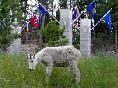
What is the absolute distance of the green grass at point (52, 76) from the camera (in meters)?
8.79

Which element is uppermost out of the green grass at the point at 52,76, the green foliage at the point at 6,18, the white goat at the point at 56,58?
the green foliage at the point at 6,18

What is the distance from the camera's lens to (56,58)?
30.8ft

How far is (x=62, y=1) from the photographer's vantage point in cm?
5275

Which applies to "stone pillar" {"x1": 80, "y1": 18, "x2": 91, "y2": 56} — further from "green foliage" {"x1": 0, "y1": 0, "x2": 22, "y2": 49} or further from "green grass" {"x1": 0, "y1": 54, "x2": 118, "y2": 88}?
"green grass" {"x1": 0, "y1": 54, "x2": 118, "y2": 88}

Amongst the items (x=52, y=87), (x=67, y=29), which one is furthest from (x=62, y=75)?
(x=67, y=29)

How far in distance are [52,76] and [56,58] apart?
47cm

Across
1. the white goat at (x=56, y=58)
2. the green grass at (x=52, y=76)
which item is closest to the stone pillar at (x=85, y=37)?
the green grass at (x=52, y=76)

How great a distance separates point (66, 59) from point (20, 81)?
128 centimetres

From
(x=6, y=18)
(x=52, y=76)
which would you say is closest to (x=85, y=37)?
(x=6, y=18)

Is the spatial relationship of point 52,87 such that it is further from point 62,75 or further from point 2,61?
point 2,61

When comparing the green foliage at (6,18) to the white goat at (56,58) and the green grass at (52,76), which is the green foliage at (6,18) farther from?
the white goat at (56,58)

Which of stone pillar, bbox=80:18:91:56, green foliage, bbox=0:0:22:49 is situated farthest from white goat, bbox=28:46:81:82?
stone pillar, bbox=80:18:91:56

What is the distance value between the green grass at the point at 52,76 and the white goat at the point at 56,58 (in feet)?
0.86

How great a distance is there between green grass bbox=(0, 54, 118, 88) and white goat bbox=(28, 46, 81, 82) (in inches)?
10.3
